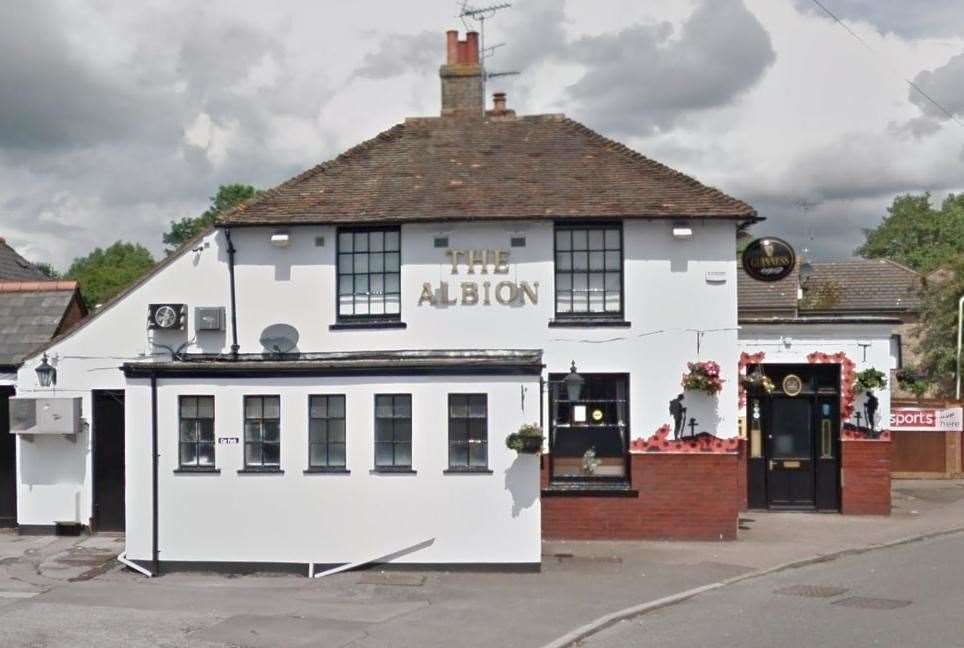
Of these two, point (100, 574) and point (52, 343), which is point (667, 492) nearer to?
point (100, 574)

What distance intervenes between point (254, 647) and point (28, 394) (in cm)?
951

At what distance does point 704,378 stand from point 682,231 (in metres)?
2.37

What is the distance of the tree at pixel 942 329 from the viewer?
1622 inches

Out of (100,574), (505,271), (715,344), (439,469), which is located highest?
(505,271)

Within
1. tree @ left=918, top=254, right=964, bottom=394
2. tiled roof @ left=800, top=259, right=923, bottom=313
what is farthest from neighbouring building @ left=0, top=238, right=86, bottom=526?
tree @ left=918, top=254, right=964, bottom=394

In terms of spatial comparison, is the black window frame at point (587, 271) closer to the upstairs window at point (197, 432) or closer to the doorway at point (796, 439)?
the doorway at point (796, 439)

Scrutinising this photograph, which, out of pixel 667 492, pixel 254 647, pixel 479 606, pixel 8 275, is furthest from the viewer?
pixel 8 275

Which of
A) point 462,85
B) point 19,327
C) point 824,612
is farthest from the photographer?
point 462,85

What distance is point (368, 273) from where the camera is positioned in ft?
61.2

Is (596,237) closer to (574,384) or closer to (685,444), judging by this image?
(574,384)

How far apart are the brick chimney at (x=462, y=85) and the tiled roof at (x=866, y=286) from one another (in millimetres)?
25002

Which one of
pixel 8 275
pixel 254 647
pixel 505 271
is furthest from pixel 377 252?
pixel 8 275

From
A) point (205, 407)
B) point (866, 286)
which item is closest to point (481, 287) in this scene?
point (205, 407)

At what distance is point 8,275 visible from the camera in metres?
24.9
